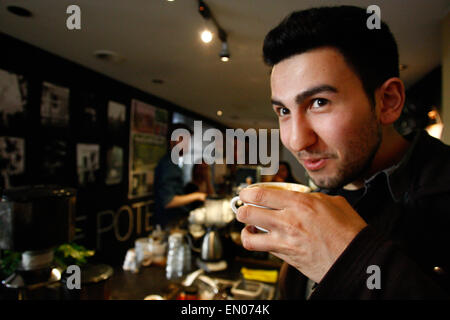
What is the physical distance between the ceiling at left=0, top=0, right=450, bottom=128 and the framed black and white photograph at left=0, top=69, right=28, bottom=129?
14.7 inches

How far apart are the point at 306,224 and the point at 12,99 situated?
2.84 metres

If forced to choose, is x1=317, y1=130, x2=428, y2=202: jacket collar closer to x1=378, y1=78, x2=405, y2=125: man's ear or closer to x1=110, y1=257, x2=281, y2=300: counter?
x1=378, y1=78, x2=405, y2=125: man's ear

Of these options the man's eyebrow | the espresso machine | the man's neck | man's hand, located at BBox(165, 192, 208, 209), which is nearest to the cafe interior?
the espresso machine

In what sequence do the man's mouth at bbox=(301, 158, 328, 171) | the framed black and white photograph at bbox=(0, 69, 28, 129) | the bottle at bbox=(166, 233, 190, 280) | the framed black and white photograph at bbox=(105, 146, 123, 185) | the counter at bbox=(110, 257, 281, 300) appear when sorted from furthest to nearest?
the framed black and white photograph at bbox=(105, 146, 123, 185) < the framed black and white photograph at bbox=(0, 69, 28, 129) < the bottle at bbox=(166, 233, 190, 280) < the counter at bbox=(110, 257, 281, 300) < the man's mouth at bbox=(301, 158, 328, 171)

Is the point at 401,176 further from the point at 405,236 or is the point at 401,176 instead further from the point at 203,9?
the point at 203,9

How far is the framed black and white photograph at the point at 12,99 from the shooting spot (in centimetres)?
221

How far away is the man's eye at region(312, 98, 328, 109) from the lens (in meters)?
0.57

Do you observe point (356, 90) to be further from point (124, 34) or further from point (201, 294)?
point (124, 34)

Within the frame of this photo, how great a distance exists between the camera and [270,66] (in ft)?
2.24

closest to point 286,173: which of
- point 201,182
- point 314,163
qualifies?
point 314,163

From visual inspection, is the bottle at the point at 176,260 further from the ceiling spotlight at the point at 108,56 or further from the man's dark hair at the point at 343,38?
the ceiling spotlight at the point at 108,56

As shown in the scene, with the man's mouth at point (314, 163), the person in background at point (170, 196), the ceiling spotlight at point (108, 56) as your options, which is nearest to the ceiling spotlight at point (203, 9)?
the man's mouth at point (314, 163)
